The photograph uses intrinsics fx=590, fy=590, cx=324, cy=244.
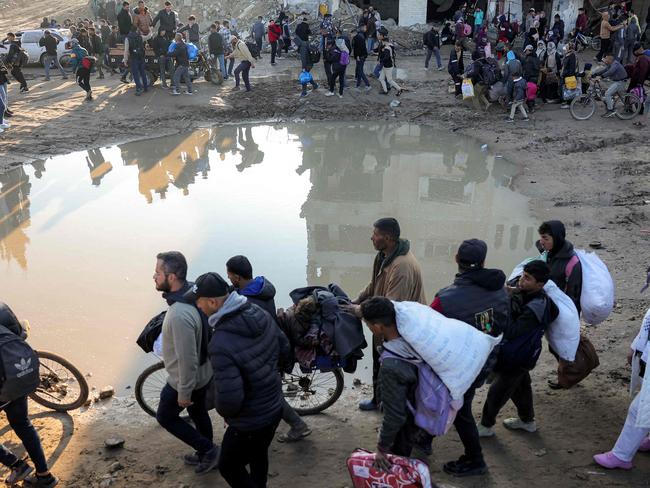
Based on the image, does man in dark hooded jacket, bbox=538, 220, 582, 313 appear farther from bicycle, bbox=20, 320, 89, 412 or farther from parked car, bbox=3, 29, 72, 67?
parked car, bbox=3, 29, 72, 67

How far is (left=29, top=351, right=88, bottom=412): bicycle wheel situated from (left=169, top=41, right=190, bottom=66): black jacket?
43.0ft

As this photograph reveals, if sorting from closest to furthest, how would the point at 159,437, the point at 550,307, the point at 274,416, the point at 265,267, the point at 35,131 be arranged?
the point at 274,416
the point at 550,307
the point at 159,437
the point at 265,267
the point at 35,131

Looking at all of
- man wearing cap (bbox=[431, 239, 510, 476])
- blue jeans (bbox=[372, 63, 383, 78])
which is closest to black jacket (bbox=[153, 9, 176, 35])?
blue jeans (bbox=[372, 63, 383, 78])

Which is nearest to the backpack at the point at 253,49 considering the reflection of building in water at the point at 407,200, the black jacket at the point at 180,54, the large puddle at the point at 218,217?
the black jacket at the point at 180,54

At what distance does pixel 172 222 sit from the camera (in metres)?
9.88

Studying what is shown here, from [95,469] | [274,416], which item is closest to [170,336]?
[274,416]

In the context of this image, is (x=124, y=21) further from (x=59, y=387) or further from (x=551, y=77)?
(x=59, y=387)

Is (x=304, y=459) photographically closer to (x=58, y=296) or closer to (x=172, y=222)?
(x=58, y=296)

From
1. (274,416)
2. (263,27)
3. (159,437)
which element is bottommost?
(159,437)

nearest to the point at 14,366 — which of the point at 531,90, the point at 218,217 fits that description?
the point at 218,217

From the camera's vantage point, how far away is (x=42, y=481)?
14.5 feet

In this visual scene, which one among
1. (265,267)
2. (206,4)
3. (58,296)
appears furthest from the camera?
(206,4)

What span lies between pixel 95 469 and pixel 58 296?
3620mm

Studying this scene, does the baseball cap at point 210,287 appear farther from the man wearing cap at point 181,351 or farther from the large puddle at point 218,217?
the large puddle at point 218,217
